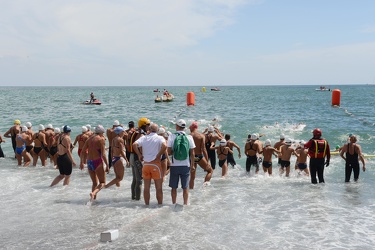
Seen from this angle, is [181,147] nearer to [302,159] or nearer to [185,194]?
[185,194]

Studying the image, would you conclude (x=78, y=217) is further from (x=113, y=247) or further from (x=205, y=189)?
(x=205, y=189)

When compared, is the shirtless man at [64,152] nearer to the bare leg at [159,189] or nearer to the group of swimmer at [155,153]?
the group of swimmer at [155,153]

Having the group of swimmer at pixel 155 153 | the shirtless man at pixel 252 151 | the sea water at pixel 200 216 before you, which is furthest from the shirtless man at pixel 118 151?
the shirtless man at pixel 252 151

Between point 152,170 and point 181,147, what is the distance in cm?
→ 71

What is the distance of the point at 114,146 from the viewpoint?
26.9 ft

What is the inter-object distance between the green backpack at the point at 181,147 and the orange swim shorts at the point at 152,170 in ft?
1.27

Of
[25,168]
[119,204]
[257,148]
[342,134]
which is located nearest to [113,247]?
[119,204]

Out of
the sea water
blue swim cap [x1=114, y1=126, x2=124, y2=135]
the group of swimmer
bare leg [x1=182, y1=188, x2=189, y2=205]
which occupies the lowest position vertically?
the sea water

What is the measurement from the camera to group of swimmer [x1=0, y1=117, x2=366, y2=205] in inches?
280

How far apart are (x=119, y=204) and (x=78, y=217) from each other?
3.46ft

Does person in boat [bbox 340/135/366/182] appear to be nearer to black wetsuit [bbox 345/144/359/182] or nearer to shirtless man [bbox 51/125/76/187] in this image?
black wetsuit [bbox 345/144/359/182]

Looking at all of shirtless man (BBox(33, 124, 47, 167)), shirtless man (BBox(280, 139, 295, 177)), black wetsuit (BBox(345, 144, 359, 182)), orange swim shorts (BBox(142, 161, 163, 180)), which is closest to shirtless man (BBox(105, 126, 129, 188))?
orange swim shorts (BBox(142, 161, 163, 180))

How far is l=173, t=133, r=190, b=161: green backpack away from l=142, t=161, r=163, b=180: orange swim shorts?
1.27ft

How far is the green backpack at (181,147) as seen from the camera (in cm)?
708
